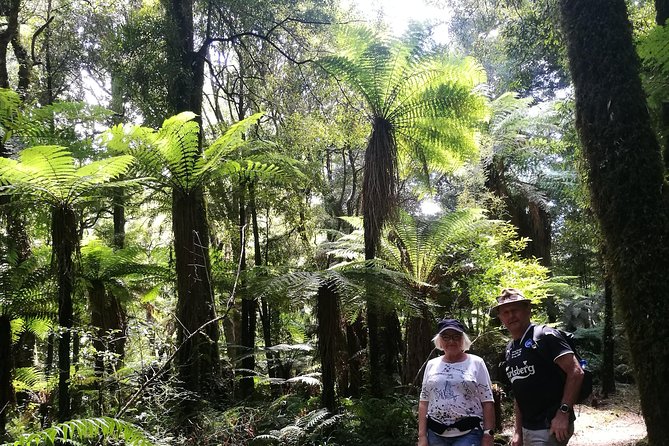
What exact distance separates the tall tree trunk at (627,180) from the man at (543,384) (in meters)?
0.93

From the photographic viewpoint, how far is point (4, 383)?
15.6ft

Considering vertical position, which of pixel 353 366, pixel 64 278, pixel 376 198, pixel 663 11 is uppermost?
pixel 663 11

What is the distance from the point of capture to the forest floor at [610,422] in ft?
18.8

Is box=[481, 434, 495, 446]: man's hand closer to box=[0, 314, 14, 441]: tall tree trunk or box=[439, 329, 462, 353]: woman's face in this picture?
box=[439, 329, 462, 353]: woman's face

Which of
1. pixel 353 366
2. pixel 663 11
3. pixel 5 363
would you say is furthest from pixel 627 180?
pixel 5 363

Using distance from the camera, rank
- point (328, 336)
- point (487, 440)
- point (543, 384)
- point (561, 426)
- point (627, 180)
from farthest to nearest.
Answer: point (328, 336)
point (627, 180)
point (487, 440)
point (543, 384)
point (561, 426)

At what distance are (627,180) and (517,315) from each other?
1.23 metres

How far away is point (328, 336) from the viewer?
5.07 metres

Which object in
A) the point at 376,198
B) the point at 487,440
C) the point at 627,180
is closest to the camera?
the point at 487,440

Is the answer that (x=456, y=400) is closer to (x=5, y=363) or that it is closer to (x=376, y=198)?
(x=376, y=198)

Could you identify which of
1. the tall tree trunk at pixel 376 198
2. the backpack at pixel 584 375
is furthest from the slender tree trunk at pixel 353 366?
the backpack at pixel 584 375

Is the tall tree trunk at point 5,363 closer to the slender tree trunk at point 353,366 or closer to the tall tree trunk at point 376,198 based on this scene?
the tall tree trunk at point 376,198

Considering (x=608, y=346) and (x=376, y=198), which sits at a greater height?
(x=376, y=198)

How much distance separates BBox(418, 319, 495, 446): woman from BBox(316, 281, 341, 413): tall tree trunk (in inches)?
94.4
